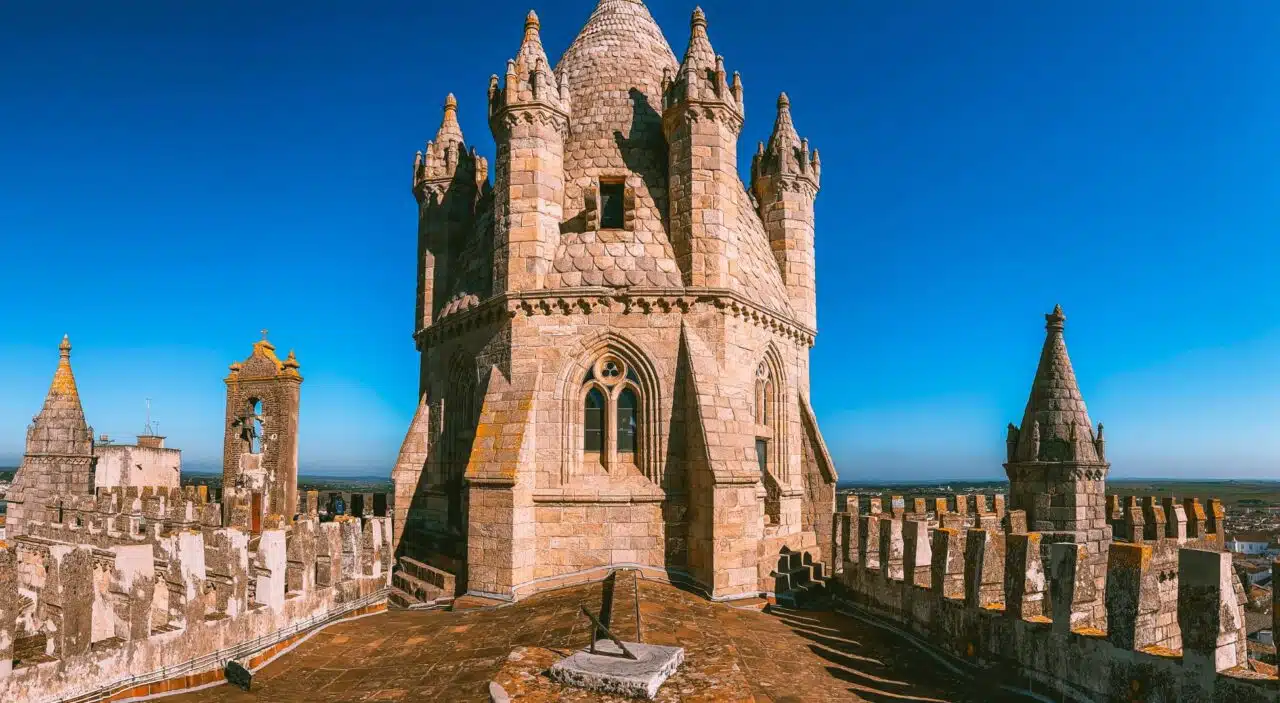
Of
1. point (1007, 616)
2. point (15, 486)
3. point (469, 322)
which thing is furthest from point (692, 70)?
point (15, 486)

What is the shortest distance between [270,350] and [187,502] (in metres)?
5.94

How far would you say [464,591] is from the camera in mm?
14961

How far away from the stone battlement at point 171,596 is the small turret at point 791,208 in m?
11.5

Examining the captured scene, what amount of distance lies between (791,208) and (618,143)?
5.22 meters

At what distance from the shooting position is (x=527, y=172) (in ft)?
53.3

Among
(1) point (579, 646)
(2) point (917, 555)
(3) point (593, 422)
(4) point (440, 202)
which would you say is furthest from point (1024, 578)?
(4) point (440, 202)

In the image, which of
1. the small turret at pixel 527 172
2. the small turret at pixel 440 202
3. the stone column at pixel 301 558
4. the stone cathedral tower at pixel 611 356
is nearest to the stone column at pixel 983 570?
the stone cathedral tower at pixel 611 356

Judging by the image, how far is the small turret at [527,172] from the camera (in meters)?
15.9

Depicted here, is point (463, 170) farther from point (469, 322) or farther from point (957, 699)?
point (957, 699)

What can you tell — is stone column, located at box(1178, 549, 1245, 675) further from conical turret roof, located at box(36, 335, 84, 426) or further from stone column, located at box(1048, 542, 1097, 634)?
conical turret roof, located at box(36, 335, 84, 426)

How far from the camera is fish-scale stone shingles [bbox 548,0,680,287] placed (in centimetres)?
1588

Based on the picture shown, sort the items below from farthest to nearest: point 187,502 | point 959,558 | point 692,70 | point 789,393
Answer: point 187,502 < point 789,393 < point 692,70 < point 959,558

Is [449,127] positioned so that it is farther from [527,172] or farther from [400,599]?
[400,599]

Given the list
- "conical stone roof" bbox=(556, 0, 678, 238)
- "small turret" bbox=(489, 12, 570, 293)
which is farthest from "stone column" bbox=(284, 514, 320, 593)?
"conical stone roof" bbox=(556, 0, 678, 238)
